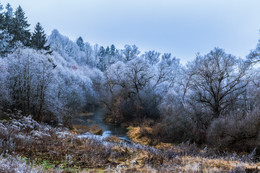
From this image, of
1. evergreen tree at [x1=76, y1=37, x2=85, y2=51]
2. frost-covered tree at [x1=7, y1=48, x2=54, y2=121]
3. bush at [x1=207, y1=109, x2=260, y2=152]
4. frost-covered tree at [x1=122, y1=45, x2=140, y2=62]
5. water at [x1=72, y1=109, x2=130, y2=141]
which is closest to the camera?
bush at [x1=207, y1=109, x2=260, y2=152]

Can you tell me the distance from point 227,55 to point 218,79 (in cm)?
318

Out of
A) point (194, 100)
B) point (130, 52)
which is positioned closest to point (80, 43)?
point (130, 52)

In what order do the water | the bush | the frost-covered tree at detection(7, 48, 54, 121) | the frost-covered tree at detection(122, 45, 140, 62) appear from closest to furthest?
the bush → the frost-covered tree at detection(7, 48, 54, 121) → the water → the frost-covered tree at detection(122, 45, 140, 62)

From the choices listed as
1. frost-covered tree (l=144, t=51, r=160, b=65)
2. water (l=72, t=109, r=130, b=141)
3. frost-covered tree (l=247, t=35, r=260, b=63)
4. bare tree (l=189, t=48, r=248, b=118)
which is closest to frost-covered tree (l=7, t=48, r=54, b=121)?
water (l=72, t=109, r=130, b=141)

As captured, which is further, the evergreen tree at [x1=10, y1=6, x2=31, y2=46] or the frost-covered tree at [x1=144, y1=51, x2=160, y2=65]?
the frost-covered tree at [x1=144, y1=51, x2=160, y2=65]

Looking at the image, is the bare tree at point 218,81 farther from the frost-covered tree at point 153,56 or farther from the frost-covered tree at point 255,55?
the frost-covered tree at point 153,56

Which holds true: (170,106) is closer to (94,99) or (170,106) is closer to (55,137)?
(55,137)

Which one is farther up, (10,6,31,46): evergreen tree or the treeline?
(10,6,31,46): evergreen tree

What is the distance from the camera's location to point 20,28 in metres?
32.9

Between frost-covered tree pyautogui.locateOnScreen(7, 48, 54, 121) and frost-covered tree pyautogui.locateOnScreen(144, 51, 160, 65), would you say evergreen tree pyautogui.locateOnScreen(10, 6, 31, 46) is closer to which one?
frost-covered tree pyautogui.locateOnScreen(7, 48, 54, 121)

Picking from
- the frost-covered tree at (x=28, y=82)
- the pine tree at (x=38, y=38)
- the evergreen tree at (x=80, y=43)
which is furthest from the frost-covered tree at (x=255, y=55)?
the evergreen tree at (x=80, y=43)

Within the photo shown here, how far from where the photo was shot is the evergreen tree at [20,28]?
32344 mm

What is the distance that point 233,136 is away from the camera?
15047mm

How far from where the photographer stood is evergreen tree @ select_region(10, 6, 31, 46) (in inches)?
1273
